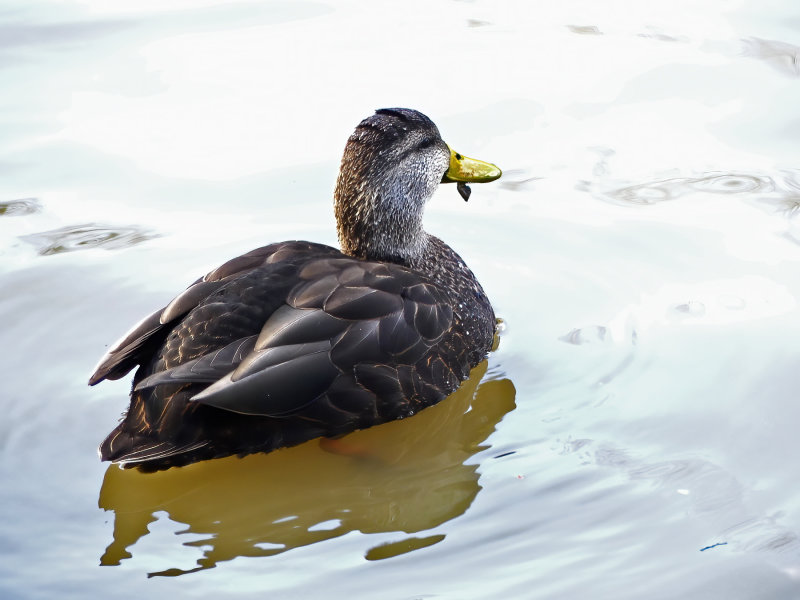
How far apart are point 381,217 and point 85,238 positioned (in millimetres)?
2099

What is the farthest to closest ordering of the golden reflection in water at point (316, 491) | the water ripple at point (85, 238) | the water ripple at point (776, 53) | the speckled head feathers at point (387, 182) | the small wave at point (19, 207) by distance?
the water ripple at point (776, 53) → the small wave at point (19, 207) → the water ripple at point (85, 238) → the speckled head feathers at point (387, 182) → the golden reflection in water at point (316, 491)

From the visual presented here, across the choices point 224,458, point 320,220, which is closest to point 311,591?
point 224,458

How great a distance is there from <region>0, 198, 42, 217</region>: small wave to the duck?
7.66ft

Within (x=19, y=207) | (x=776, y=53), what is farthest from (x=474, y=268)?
(x=776, y=53)

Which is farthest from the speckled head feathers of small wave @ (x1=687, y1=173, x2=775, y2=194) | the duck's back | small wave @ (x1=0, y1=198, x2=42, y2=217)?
small wave @ (x1=0, y1=198, x2=42, y2=217)

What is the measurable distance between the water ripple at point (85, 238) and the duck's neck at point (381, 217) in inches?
63.3

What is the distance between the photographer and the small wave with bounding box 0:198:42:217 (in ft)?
23.0

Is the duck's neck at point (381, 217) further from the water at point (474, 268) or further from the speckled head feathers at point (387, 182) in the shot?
the water at point (474, 268)

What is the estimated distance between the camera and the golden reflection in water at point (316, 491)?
4.61 metres

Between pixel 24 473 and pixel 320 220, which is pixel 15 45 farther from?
pixel 24 473

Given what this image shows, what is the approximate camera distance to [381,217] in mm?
5676

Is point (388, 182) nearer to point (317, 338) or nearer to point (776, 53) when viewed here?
point (317, 338)

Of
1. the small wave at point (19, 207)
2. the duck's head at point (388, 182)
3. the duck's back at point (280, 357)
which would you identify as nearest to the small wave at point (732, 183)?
the duck's head at point (388, 182)

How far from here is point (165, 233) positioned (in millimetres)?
6797
